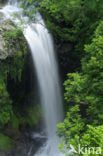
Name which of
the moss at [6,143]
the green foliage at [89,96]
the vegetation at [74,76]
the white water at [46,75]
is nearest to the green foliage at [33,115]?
the vegetation at [74,76]

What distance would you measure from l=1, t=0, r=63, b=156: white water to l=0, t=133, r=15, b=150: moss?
1252mm

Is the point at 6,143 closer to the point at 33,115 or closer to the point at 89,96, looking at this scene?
the point at 33,115

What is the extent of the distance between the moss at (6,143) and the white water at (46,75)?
49.3 inches

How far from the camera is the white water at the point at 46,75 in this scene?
27.1 feet

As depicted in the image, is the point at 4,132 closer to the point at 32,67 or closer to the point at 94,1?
the point at 32,67

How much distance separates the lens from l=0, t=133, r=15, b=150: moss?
277 inches

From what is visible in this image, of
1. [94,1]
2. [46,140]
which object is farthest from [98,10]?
[46,140]

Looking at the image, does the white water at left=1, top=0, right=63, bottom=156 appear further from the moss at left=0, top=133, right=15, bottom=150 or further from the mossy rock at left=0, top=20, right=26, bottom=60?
the moss at left=0, top=133, right=15, bottom=150

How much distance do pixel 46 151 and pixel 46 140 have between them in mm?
783

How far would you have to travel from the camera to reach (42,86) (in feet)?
30.0

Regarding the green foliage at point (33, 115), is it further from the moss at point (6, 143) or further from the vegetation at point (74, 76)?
the moss at point (6, 143)

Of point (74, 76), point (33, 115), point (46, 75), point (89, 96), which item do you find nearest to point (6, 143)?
point (33, 115)

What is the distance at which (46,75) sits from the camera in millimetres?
9047

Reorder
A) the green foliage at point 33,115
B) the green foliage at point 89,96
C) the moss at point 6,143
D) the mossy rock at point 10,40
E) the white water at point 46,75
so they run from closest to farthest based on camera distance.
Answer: the green foliage at point 89,96 → the mossy rock at point 10,40 → the moss at point 6,143 → the white water at point 46,75 → the green foliage at point 33,115
